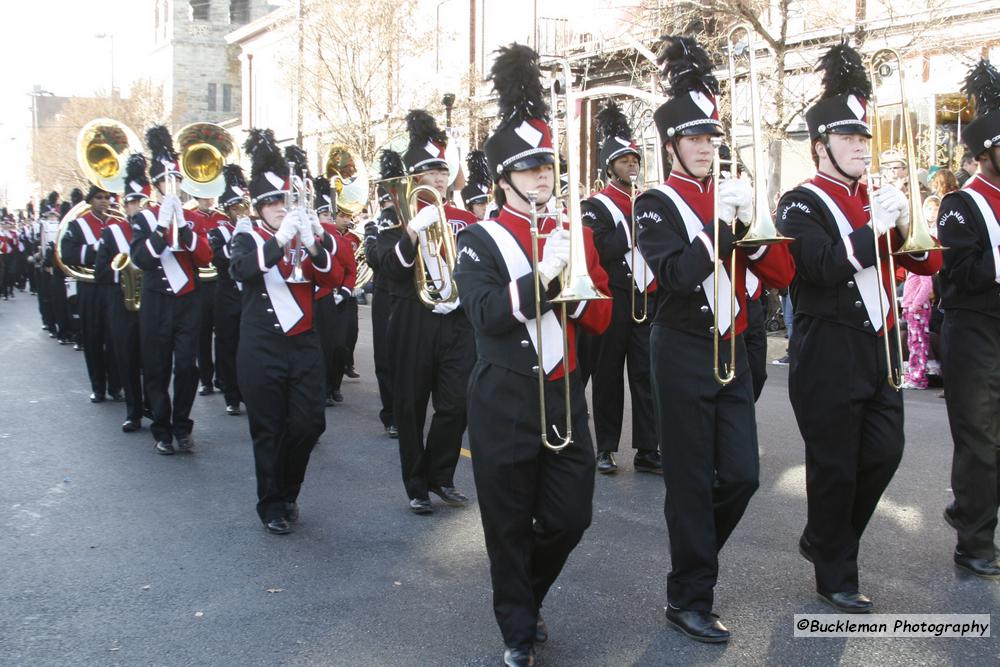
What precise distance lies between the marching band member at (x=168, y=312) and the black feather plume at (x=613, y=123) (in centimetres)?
327

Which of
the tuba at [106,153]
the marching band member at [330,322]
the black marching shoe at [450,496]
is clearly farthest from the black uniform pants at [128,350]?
the black marching shoe at [450,496]

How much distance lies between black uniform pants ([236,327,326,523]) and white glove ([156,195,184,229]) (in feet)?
8.15

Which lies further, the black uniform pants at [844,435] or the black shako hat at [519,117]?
the black uniform pants at [844,435]

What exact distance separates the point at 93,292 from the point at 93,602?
6.63 metres

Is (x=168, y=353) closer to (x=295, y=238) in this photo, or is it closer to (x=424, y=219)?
(x=295, y=238)

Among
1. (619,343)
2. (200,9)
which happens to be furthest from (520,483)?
(200,9)

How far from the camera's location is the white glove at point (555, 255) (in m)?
3.77

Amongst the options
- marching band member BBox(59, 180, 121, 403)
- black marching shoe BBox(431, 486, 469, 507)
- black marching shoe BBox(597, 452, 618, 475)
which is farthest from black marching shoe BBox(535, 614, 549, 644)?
marching band member BBox(59, 180, 121, 403)

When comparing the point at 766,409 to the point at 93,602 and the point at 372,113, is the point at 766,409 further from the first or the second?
the point at 372,113

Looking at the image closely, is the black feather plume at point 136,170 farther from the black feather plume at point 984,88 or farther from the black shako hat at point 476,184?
the black feather plume at point 984,88

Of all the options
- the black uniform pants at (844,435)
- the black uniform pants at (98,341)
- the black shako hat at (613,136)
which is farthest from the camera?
the black uniform pants at (98,341)

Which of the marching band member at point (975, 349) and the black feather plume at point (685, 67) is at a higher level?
the black feather plume at point (685, 67)

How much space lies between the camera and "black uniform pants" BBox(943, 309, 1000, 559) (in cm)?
503

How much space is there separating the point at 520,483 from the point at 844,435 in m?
1.50
